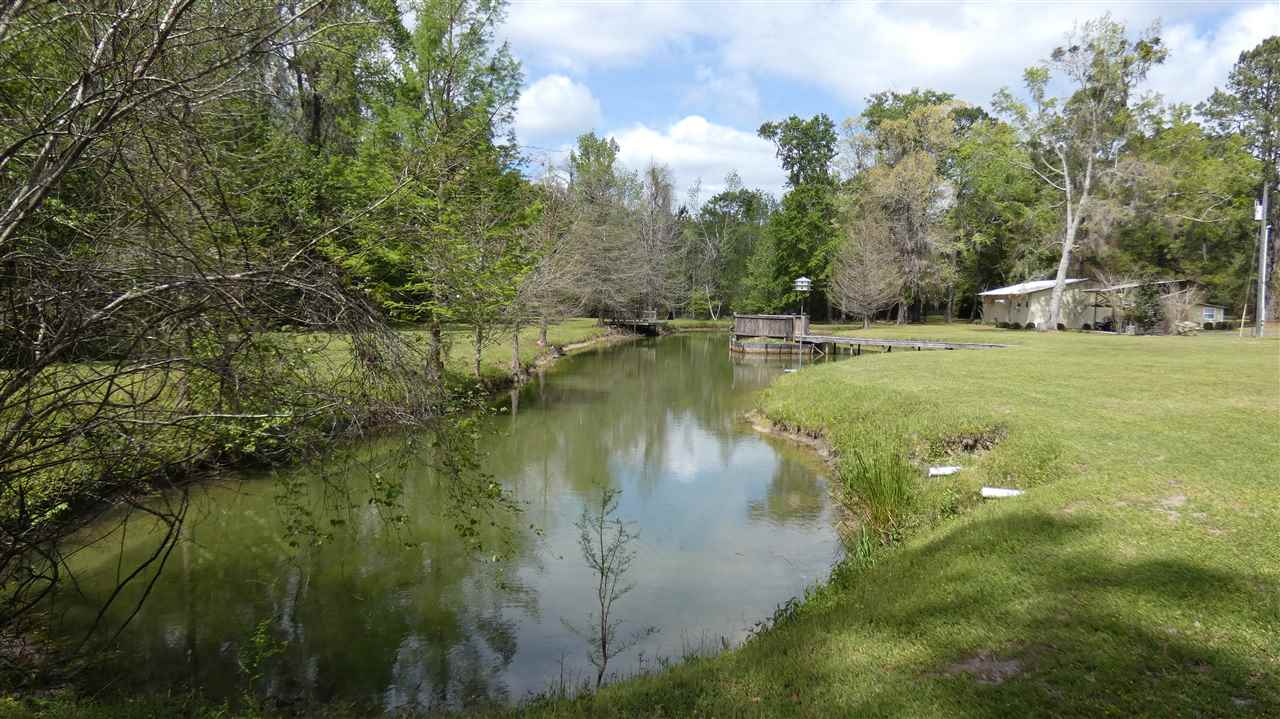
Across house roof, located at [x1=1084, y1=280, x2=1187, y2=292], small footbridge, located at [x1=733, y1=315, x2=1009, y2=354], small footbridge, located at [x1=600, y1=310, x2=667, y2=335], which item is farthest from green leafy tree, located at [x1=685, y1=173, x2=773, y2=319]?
house roof, located at [x1=1084, y1=280, x2=1187, y2=292]

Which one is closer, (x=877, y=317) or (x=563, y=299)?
(x=563, y=299)

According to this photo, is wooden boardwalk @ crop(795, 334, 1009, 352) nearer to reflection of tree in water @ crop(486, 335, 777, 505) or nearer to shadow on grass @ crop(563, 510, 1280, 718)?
reflection of tree in water @ crop(486, 335, 777, 505)

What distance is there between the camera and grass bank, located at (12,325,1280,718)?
3.74m

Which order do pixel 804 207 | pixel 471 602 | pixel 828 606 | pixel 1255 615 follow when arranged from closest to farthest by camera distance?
pixel 1255 615, pixel 828 606, pixel 471 602, pixel 804 207

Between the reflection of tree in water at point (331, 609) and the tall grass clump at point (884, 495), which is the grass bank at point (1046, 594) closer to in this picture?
the tall grass clump at point (884, 495)

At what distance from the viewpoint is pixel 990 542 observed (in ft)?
19.4

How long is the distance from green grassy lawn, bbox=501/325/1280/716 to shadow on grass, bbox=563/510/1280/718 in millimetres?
14

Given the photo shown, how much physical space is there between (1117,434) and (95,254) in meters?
10.7

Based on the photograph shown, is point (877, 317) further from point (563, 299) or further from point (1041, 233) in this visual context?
point (563, 299)

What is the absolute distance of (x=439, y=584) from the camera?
24.8ft

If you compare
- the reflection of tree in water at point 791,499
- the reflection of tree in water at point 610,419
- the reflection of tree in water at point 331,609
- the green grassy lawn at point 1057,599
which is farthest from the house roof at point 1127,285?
the reflection of tree in water at point 331,609

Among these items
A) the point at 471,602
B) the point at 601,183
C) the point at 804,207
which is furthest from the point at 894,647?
the point at 804,207

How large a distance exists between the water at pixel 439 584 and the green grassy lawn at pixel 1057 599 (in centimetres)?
133

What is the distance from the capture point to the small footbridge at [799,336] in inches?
1236
